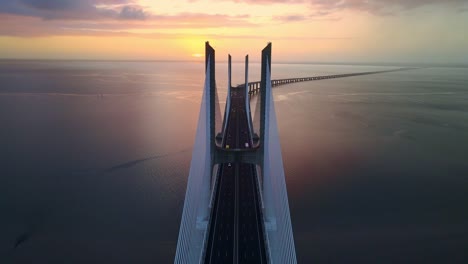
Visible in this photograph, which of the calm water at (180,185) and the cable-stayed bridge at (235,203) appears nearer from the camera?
the cable-stayed bridge at (235,203)

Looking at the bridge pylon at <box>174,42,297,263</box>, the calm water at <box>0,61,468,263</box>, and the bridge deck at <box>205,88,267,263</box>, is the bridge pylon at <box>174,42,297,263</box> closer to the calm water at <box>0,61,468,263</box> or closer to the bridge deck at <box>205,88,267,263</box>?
the bridge deck at <box>205,88,267,263</box>

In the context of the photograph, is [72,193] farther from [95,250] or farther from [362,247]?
[362,247]

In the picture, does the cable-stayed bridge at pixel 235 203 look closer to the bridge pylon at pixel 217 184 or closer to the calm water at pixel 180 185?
the bridge pylon at pixel 217 184

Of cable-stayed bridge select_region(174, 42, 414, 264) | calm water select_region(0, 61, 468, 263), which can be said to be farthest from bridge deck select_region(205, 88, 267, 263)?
calm water select_region(0, 61, 468, 263)

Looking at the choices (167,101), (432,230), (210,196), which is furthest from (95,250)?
(167,101)

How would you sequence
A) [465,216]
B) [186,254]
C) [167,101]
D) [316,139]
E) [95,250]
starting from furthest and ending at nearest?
[167,101] < [316,139] < [465,216] < [95,250] < [186,254]

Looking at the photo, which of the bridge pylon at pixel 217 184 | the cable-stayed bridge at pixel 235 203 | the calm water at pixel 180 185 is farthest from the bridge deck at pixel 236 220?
the calm water at pixel 180 185
